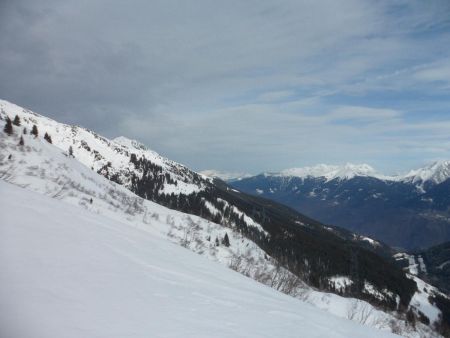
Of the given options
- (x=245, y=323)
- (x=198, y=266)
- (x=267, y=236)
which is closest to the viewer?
(x=245, y=323)

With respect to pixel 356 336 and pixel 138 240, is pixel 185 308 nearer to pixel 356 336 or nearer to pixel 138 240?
pixel 356 336

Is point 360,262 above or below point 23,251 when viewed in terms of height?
above

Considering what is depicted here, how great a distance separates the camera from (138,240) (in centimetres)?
968

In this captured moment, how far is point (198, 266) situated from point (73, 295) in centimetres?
527

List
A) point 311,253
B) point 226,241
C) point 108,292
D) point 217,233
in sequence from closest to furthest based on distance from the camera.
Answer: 1. point 108,292
2. point 226,241
3. point 217,233
4. point 311,253

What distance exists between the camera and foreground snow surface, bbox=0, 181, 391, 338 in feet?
11.9

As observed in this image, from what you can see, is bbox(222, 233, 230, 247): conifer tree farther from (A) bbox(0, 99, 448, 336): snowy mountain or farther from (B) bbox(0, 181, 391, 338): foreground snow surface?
(B) bbox(0, 181, 391, 338): foreground snow surface

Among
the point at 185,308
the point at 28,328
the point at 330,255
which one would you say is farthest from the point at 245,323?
the point at 330,255

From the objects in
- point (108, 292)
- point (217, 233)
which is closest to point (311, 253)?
point (217, 233)

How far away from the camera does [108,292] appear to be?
4.88 metres

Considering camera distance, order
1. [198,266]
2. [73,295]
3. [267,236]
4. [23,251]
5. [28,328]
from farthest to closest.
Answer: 1. [267,236]
2. [198,266]
3. [23,251]
4. [73,295]
5. [28,328]

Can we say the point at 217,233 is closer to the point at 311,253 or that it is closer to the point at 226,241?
the point at 226,241

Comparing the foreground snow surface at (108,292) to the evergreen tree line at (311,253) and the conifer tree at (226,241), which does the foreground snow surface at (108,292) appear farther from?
the evergreen tree line at (311,253)

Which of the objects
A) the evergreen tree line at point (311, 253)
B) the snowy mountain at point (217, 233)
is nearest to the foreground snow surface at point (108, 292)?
the snowy mountain at point (217, 233)
